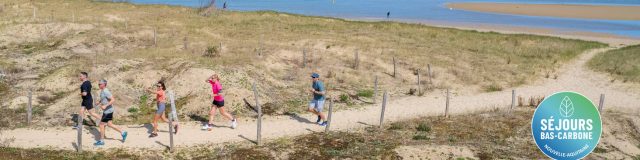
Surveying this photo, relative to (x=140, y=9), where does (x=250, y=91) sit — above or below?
below

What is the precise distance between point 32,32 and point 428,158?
111ft

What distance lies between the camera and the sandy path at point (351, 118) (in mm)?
18328

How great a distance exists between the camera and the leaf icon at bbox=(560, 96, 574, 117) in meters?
7.43

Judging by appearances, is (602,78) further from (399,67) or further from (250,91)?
(250,91)

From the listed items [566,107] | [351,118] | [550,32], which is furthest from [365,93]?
[550,32]

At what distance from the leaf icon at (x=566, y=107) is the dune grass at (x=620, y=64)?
27778 mm

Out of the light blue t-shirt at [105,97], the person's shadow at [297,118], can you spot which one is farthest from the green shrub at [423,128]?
the light blue t-shirt at [105,97]

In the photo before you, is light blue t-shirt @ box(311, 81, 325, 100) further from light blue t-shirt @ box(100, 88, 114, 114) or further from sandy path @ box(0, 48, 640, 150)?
light blue t-shirt @ box(100, 88, 114, 114)

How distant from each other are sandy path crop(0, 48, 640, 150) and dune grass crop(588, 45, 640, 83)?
101 centimetres

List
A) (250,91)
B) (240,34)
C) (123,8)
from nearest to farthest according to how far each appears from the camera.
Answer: (250,91)
(240,34)
(123,8)

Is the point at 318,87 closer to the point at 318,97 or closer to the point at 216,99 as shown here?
the point at 318,97

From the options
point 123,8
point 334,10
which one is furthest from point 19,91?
point 334,10

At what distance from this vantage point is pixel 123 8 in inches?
2458

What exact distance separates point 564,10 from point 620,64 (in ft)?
A: 190
